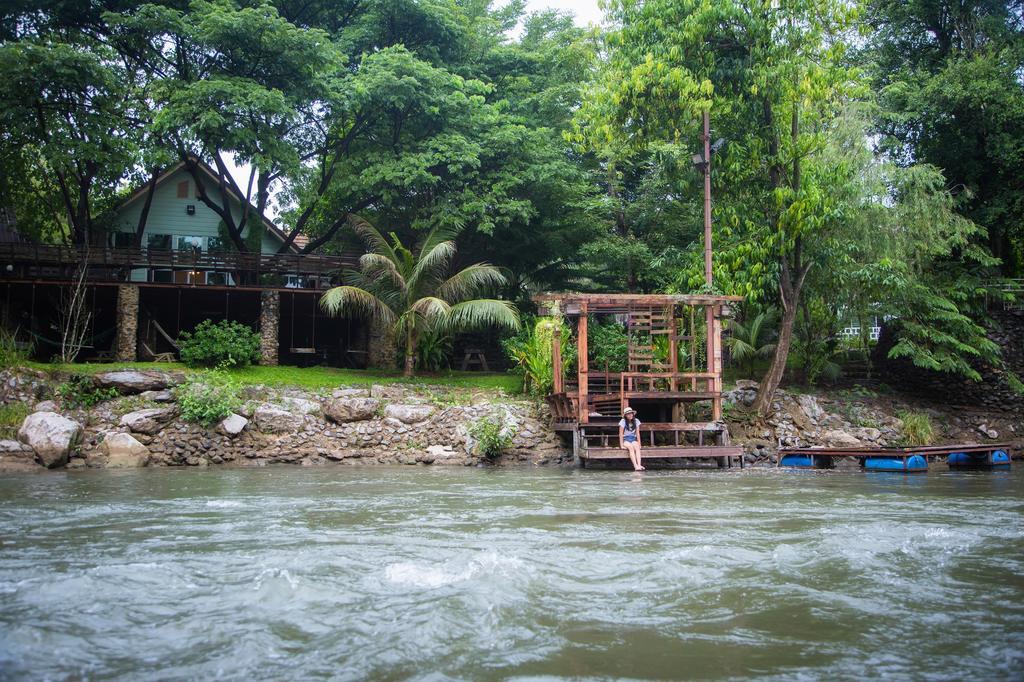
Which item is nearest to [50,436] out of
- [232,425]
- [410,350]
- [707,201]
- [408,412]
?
[232,425]

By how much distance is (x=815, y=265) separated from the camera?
22.4 meters

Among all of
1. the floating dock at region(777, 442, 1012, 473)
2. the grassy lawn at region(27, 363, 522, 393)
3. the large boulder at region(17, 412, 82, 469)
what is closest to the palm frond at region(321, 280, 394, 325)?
the grassy lawn at region(27, 363, 522, 393)

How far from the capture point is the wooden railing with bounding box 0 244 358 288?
2333 cm

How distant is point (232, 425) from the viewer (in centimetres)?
1945

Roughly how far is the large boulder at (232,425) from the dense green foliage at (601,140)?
4.62 metres

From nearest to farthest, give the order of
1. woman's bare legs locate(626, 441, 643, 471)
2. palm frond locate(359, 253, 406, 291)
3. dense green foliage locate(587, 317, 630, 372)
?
woman's bare legs locate(626, 441, 643, 471) < dense green foliage locate(587, 317, 630, 372) < palm frond locate(359, 253, 406, 291)

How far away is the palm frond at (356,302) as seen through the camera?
2252 centimetres

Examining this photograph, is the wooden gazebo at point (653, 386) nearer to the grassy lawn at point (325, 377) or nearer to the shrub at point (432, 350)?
the grassy lawn at point (325, 377)

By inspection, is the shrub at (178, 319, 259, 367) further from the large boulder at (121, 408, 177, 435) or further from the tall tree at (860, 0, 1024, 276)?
the tall tree at (860, 0, 1024, 276)

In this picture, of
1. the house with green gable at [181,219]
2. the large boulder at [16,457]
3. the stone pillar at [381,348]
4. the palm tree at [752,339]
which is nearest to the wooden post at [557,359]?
the stone pillar at [381,348]

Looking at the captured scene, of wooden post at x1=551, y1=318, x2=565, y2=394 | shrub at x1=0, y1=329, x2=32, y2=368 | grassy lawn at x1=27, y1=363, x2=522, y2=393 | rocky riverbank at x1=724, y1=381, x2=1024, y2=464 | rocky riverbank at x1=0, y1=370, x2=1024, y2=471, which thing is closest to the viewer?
rocky riverbank at x1=0, y1=370, x2=1024, y2=471

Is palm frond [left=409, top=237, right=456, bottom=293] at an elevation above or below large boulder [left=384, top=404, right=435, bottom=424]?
above

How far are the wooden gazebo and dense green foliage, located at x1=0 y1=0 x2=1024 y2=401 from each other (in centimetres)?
166

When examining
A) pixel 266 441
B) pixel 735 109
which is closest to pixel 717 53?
pixel 735 109
